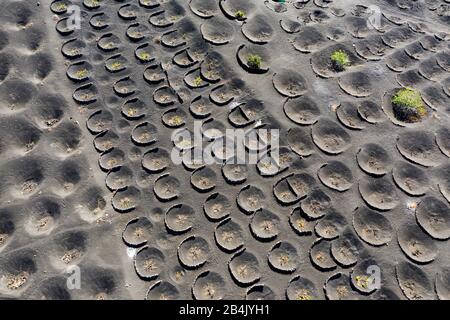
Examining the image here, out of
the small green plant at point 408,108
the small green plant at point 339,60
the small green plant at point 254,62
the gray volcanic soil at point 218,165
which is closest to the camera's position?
the gray volcanic soil at point 218,165

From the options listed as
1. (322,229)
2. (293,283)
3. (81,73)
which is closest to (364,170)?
(322,229)

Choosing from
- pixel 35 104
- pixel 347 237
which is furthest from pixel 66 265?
pixel 347 237

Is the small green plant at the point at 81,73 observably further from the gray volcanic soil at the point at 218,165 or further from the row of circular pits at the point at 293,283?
the row of circular pits at the point at 293,283

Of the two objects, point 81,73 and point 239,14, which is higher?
point 239,14

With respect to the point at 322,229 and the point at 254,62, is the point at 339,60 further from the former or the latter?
the point at 322,229

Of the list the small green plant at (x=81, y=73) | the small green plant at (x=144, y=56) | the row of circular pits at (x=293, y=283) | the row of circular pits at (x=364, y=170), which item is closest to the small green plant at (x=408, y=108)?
the row of circular pits at (x=364, y=170)

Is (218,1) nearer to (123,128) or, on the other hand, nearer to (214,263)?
(123,128)

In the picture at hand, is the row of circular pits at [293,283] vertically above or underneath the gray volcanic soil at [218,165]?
underneath

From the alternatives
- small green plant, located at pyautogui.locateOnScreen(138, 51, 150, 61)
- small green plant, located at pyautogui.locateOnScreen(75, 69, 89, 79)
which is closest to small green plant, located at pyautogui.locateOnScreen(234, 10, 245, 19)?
small green plant, located at pyautogui.locateOnScreen(138, 51, 150, 61)
